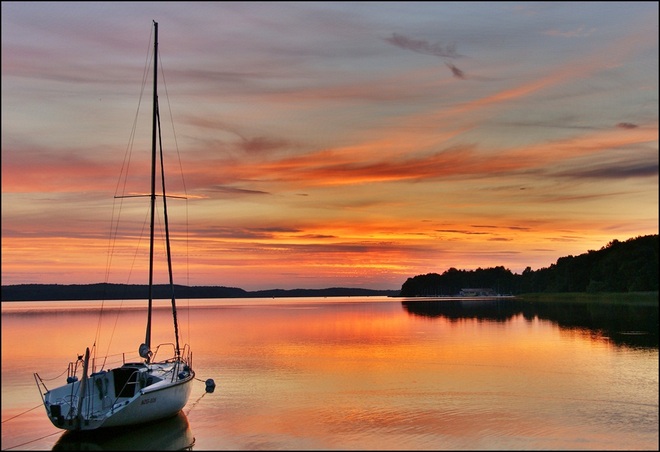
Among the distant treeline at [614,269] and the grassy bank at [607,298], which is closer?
the grassy bank at [607,298]

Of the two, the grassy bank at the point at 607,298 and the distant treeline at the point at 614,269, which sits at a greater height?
the distant treeline at the point at 614,269

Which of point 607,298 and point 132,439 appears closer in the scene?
point 132,439

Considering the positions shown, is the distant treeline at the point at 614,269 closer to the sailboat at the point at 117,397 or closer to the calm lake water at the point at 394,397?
the calm lake water at the point at 394,397

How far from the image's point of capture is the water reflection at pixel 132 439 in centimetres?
2194

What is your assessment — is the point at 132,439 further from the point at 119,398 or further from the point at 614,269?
the point at 614,269

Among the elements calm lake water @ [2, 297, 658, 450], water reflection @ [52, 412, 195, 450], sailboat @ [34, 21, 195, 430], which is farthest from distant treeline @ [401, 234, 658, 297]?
water reflection @ [52, 412, 195, 450]

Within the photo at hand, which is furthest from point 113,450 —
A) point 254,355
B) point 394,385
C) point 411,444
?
point 254,355

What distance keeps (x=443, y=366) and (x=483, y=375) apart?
451 centimetres

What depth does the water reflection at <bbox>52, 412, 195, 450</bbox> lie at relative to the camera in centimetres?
2194

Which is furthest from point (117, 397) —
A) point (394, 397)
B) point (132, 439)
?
point (394, 397)

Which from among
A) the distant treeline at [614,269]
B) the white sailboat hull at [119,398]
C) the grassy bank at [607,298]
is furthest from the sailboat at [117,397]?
the distant treeline at [614,269]

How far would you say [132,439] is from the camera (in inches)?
888

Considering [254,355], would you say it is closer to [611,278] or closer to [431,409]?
[431,409]

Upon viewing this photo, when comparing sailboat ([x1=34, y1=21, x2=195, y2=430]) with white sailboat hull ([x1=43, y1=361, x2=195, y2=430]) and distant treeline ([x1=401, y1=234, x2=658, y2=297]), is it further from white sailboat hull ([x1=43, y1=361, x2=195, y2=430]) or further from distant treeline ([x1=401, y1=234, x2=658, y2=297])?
distant treeline ([x1=401, y1=234, x2=658, y2=297])
